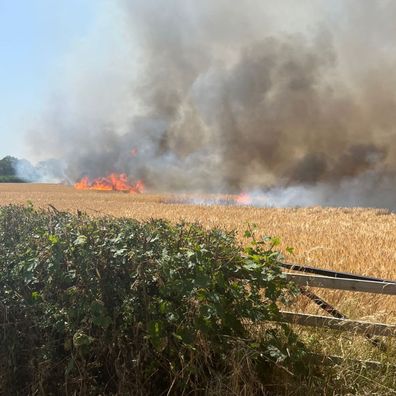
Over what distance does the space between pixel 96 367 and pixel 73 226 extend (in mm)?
1326

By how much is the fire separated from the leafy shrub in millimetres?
41207

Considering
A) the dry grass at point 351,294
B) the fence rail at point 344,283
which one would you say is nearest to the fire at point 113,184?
the dry grass at point 351,294

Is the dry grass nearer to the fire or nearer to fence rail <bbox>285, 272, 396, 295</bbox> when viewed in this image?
fence rail <bbox>285, 272, 396, 295</bbox>

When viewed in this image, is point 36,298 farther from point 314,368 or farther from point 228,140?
point 228,140

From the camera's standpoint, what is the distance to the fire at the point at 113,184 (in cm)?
4559

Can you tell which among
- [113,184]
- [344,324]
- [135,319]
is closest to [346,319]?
[344,324]

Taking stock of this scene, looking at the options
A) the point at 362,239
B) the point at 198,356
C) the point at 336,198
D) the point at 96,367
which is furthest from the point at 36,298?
the point at 336,198

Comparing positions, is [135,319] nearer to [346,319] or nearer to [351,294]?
[346,319]

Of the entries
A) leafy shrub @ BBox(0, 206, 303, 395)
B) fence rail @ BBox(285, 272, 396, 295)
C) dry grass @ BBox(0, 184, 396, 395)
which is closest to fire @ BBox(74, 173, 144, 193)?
dry grass @ BBox(0, 184, 396, 395)

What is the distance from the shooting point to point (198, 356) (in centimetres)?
375

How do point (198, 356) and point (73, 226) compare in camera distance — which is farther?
point (73, 226)

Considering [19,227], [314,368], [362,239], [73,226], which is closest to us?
[314,368]

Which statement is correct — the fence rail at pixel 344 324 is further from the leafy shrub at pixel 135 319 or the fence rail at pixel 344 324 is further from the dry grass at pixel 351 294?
the leafy shrub at pixel 135 319

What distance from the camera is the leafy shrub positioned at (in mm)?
3643
